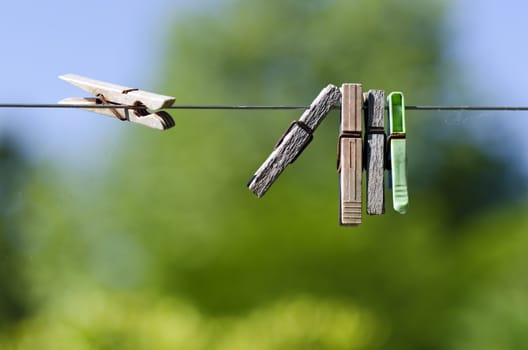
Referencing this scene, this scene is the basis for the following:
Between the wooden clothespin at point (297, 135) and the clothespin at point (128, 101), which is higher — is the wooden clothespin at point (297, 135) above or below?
below

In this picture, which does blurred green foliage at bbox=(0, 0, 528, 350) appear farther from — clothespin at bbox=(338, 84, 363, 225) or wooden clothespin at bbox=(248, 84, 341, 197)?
clothespin at bbox=(338, 84, 363, 225)

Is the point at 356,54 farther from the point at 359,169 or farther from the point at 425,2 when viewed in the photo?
the point at 359,169

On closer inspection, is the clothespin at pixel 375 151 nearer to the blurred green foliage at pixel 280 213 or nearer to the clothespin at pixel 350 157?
the clothespin at pixel 350 157

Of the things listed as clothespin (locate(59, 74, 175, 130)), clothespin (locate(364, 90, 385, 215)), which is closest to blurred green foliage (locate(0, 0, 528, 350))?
clothespin (locate(59, 74, 175, 130))

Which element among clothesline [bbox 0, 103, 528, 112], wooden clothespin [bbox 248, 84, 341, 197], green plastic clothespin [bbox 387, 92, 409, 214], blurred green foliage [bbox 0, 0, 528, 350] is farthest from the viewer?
blurred green foliage [bbox 0, 0, 528, 350]

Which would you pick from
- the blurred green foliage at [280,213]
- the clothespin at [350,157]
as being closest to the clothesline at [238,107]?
the clothespin at [350,157]

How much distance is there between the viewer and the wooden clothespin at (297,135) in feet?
10.8

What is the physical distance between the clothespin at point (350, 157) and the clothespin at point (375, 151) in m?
0.04

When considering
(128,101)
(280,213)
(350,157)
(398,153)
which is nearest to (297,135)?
(350,157)

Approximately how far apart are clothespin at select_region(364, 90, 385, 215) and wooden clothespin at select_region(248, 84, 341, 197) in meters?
0.13

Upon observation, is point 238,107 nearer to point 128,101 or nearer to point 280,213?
point 128,101

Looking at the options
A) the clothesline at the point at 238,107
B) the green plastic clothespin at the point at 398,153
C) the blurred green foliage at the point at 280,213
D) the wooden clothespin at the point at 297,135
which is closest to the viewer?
the clothesline at the point at 238,107

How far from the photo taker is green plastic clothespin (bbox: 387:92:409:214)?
3188 mm

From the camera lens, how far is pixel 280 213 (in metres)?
13.2
